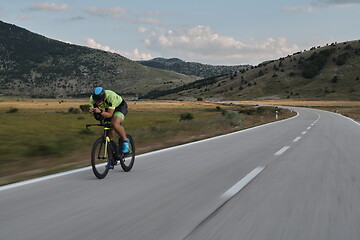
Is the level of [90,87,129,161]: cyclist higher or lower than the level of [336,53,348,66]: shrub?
lower

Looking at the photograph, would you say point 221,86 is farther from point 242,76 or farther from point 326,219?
point 326,219

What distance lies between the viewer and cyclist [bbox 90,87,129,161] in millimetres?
6930

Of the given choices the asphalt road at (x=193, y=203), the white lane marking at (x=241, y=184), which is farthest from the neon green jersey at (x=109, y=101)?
the white lane marking at (x=241, y=184)

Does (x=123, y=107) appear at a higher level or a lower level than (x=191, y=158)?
higher

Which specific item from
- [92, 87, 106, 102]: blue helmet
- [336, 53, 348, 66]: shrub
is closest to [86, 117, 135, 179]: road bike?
[92, 87, 106, 102]: blue helmet

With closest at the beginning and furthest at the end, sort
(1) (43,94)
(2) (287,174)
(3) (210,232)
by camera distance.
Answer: (3) (210,232), (2) (287,174), (1) (43,94)

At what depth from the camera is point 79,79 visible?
587 feet

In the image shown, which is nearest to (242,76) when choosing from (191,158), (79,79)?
(79,79)

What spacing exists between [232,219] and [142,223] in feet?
3.32

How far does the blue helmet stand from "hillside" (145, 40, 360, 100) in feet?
375

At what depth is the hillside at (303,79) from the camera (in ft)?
406

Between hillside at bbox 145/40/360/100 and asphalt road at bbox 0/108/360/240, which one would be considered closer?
asphalt road at bbox 0/108/360/240

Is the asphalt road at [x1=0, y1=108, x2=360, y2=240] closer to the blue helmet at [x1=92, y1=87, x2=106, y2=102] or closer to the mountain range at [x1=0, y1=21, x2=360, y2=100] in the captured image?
the blue helmet at [x1=92, y1=87, x2=106, y2=102]

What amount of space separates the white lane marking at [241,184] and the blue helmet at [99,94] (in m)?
2.65
